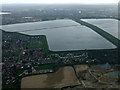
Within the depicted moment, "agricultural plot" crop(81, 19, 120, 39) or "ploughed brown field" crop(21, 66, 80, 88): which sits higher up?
"agricultural plot" crop(81, 19, 120, 39)

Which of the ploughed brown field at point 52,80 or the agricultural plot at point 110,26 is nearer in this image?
the ploughed brown field at point 52,80

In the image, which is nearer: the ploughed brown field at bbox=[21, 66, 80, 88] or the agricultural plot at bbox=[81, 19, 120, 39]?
the ploughed brown field at bbox=[21, 66, 80, 88]

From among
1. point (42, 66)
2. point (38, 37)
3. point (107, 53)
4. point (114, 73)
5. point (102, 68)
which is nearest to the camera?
point (114, 73)

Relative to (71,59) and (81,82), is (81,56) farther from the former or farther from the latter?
(81,82)

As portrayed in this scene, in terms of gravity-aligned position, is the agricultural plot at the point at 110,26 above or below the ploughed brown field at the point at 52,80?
above

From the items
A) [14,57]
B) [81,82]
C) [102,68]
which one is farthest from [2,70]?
[102,68]

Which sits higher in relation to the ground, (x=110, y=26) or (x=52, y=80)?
(x=110, y=26)

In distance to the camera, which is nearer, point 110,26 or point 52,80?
point 52,80

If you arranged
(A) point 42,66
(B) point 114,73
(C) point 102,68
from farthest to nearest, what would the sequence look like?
(A) point 42,66 → (C) point 102,68 → (B) point 114,73
